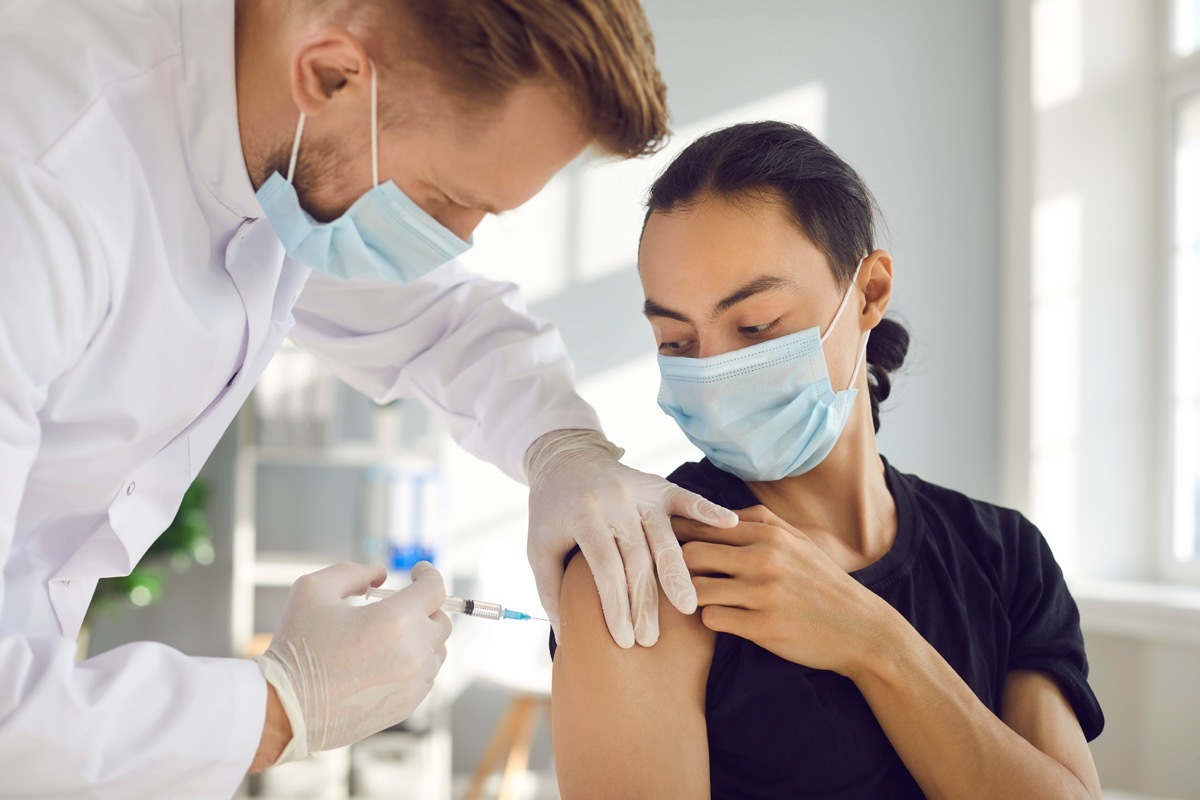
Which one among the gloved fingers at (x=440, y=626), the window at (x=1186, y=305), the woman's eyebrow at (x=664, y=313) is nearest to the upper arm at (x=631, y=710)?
the gloved fingers at (x=440, y=626)

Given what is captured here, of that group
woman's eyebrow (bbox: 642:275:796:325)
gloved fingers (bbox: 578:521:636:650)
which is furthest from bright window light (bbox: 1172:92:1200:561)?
gloved fingers (bbox: 578:521:636:650)

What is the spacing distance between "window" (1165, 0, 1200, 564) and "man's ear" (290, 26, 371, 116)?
10.5 feet

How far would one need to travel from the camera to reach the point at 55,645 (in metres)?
0.81

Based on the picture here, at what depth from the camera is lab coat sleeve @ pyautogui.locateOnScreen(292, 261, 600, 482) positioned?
143 centimetres

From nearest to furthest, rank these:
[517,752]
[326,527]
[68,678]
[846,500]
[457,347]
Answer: [68,678] → [846,500] → [457,347] → [517,752] → [326,527]

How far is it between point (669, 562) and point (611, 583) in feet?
0.23

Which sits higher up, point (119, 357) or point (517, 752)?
point (119, 357)

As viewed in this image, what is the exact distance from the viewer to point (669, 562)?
1128 millimetres

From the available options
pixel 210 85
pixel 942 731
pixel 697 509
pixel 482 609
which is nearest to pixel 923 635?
pixel 942 731

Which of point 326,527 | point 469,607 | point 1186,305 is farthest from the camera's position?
point 326,527

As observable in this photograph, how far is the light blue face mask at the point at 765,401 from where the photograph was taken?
4.17ft

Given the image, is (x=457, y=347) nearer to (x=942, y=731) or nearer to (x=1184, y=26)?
(x=942, y=731)

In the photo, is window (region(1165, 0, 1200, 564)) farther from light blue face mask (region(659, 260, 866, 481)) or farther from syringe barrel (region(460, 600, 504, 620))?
syringe barrel (region(460, 600, 504, 620))

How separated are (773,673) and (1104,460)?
2.72 metres
